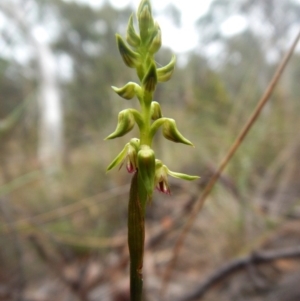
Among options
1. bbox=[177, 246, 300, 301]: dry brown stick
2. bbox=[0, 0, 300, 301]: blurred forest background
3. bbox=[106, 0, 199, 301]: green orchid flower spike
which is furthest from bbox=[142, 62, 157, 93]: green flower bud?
bbox=[177, 246, 300, 301]: dry brown stick

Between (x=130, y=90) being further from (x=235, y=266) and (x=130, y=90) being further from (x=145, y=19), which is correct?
(x=235, y=266)

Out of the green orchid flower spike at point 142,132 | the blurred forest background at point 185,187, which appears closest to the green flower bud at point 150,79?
the green orchid flower spike at point 142,132

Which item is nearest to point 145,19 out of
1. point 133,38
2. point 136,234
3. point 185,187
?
point 133,38

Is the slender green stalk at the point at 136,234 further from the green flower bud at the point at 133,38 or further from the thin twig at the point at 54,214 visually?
the thin twig at the point at 54,214

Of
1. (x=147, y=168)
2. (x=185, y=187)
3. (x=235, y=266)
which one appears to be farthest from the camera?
(x=185, y=187)

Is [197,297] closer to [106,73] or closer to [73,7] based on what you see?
[106,73]

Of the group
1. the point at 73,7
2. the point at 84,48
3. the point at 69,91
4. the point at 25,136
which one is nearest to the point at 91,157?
the point at 25,136

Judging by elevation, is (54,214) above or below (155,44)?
above

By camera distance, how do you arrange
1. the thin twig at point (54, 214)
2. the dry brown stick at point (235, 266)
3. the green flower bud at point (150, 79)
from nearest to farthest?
the green flower bud at point (150, 79) → the dry brown stick at point (235, 266) → the thin twig at point (54, 214)
